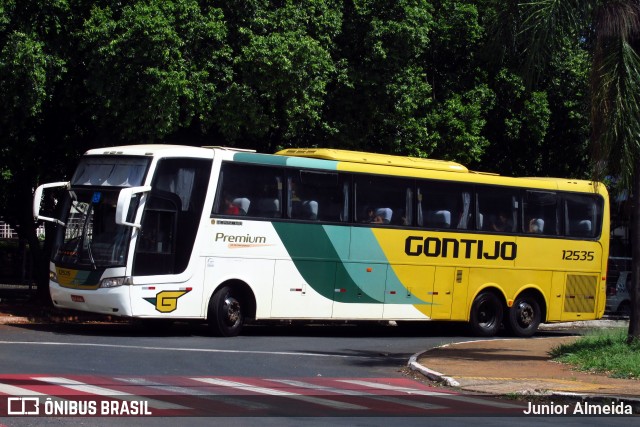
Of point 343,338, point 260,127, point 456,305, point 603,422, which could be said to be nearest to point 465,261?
point 456,305

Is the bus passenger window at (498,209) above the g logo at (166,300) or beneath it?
above

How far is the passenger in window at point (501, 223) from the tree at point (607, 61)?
8150 mm

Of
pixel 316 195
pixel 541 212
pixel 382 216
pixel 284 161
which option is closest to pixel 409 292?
pixel 382 216

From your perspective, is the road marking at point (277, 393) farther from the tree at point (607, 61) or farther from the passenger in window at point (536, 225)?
the passenger in window at point (536, 225)

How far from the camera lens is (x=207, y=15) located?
23594 millimetres

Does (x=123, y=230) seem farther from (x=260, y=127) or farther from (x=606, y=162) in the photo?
(x=606, y=162)

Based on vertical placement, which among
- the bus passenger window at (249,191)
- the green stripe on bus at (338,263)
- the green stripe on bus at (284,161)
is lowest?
the green stripe on bus at (338,263)

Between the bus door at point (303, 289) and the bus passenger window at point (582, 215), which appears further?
the bus passenger window at point (582, 215)

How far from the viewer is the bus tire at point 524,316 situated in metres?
25.8

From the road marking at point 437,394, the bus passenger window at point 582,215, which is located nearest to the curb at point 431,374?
the road marking at point 437,394

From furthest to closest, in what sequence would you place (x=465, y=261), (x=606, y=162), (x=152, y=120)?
(x=465, y=261) → (x=152, y=120) → (x=606, y=162)

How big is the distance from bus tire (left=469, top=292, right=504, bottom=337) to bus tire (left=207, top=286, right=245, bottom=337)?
624cm

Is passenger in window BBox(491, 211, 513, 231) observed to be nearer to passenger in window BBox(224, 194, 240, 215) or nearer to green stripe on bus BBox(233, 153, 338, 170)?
green stripe on bus BBox(233, 153, 338, 170)

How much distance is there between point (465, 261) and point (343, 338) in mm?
3715
